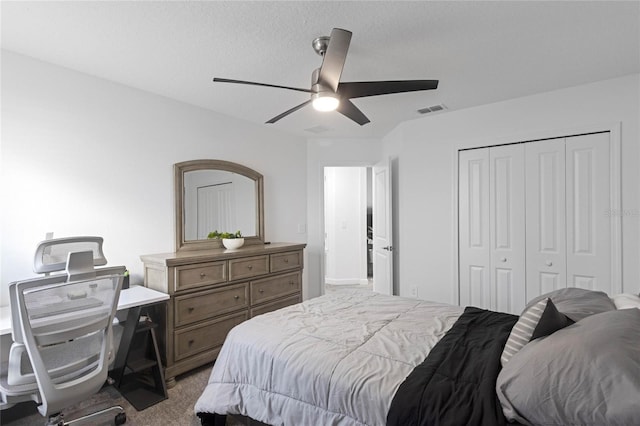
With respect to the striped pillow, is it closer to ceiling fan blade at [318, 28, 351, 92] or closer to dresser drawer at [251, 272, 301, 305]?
ceiling fan blade at [318, 28, 351, 92]

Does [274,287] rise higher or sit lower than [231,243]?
lower

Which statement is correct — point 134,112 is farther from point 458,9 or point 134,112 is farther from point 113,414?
point 458,9

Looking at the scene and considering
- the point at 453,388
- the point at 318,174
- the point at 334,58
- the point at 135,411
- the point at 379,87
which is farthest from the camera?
the point at 318,174

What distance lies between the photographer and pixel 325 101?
2.13m

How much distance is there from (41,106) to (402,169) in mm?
3520

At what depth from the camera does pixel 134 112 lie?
116 inches

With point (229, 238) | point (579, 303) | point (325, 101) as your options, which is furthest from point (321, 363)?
point (229, 238)

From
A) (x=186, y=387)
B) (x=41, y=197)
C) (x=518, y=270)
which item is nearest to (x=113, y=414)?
(x=186, y=387)

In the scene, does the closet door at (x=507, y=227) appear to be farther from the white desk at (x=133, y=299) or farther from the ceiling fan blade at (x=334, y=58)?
the white desk at (x=133, y=299)

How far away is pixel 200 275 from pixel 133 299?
570 millimetres

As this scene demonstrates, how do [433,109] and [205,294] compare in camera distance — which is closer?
[205,294]

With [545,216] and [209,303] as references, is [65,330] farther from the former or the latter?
[545,216]

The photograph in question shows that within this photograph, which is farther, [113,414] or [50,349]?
[113,414]

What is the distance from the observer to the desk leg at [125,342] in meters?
2.49
